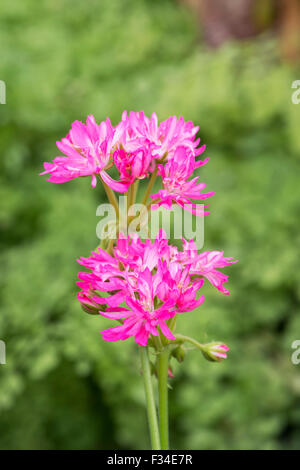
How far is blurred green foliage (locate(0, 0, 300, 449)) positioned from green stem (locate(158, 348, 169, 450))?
110cm

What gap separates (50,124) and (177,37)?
91.8 inches

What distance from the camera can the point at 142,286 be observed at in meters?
0.75

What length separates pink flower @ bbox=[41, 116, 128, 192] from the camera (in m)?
0.80

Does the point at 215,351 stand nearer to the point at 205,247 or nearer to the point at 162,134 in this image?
the point at 162,134

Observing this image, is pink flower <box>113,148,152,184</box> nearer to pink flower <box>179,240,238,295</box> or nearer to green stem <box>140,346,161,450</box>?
pink flower <box>179,240,238,295</box>

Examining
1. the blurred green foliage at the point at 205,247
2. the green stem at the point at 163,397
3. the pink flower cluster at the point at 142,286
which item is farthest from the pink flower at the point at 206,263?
the blurred green foliage at the point at 205,247

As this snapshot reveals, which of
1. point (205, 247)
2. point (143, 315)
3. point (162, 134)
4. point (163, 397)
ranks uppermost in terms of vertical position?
point (162, 134)

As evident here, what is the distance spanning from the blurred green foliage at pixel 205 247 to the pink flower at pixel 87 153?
3.85ft

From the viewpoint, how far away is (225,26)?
15.3 ft

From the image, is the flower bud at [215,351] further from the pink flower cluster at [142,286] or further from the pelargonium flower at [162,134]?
the pelargonium flower at [162,134]

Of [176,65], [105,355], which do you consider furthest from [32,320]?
[176,65]

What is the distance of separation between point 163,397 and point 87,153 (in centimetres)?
36

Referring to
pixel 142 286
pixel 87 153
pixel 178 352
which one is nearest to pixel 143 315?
pixel 142 286
